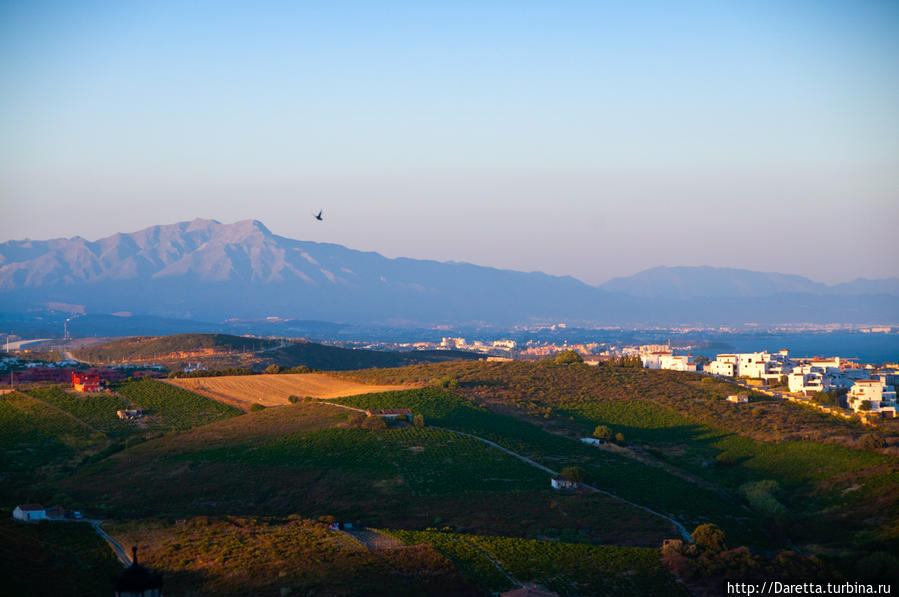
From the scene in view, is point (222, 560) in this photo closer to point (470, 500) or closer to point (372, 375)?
point (470, 500)

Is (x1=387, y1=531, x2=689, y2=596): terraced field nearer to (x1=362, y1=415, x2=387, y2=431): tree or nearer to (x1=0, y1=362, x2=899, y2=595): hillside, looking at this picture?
(x1=0, y1=362, x2=899, y2=595): hillside

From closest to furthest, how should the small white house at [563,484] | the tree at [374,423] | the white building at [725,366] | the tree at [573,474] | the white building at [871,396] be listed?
1. the small white house at [563,484]
2. the tree at [573,474]
3. the tree at [374,423]
4. the white building at [871,396]
5. the white building at [725,366]

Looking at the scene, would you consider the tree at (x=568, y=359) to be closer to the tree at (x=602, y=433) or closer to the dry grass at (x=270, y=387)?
the dry grass at (x=270, y=387)

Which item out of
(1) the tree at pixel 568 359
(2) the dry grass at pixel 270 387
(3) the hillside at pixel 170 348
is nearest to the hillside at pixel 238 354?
(3) the hillside at pixel 170 348

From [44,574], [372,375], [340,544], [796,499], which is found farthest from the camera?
[372,375]

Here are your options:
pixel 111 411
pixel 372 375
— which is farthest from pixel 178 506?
pixel 372 375

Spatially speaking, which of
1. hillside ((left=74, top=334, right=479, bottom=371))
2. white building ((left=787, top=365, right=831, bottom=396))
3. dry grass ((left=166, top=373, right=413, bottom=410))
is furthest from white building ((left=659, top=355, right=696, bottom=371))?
dry grass ((left=166, top=373, right=413, bottom=410))

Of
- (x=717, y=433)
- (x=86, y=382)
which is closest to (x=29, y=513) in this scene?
(x=86, y=382)
